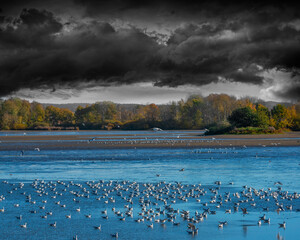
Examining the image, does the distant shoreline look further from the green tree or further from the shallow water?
the shallow water

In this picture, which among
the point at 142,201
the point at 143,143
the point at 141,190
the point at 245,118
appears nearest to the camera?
the point at 142,201

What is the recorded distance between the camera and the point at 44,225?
20.5 m

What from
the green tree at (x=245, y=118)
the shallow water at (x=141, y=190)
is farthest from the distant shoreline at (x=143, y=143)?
the shallow water at (x=141, y=190)

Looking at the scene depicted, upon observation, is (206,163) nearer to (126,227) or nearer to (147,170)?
(147,170)

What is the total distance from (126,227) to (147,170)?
20470mm

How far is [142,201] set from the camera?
25.0 m

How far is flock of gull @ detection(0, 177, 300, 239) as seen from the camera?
21.2 metres

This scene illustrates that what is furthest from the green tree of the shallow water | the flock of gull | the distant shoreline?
the flock of gull

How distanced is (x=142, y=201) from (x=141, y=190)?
4.14m

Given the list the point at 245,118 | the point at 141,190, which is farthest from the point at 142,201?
the point at 245,118

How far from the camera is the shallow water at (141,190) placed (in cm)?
1903

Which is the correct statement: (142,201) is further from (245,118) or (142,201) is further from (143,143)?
(245,118)

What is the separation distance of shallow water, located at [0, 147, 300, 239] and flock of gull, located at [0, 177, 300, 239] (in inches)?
4.4

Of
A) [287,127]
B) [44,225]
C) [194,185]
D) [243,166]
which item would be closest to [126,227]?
[44,225]
